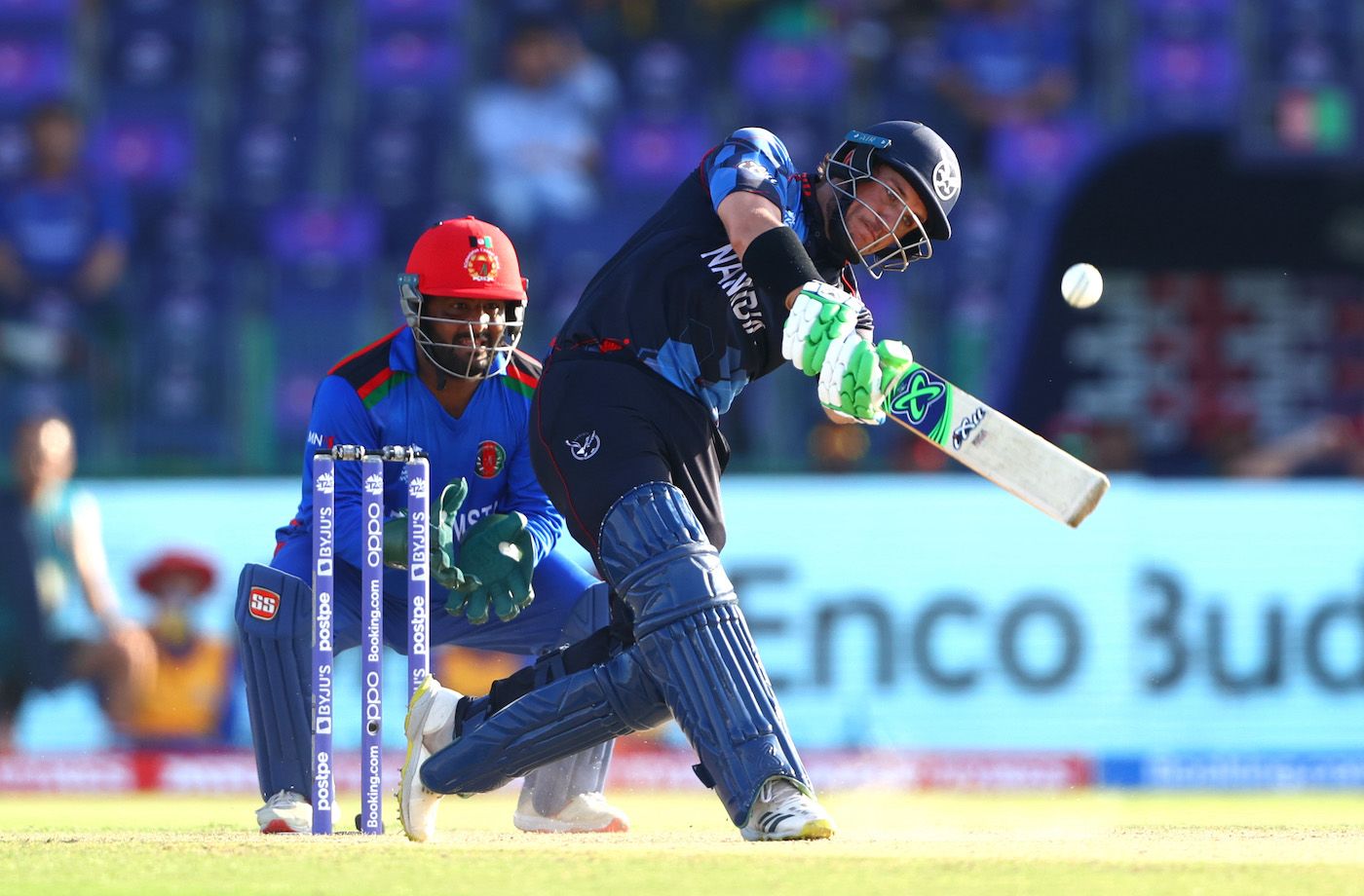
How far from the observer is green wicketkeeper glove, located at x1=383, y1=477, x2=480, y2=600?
4996 mm

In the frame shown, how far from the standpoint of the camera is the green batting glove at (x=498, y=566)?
5.12 meters

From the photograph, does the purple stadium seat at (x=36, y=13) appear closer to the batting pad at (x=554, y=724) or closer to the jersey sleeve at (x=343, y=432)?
the jersey sleeve at (x=343, y=432)

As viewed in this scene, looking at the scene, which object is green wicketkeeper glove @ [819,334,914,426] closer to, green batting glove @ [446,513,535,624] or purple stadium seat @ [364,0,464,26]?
green batting glove @ [446,513,535,624]

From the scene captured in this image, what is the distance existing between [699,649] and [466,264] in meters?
1.37

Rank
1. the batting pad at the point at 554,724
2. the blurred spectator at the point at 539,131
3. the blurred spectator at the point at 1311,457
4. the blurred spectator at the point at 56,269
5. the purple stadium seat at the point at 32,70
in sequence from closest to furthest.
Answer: the batting pad at the point at 554,724 → the blurred spectator at the point at 1311,457 → the blurred spectator at the point at 56,269 → the blurred spectator at the point at 539,131 → the purple stadium seat at the point at 32,70

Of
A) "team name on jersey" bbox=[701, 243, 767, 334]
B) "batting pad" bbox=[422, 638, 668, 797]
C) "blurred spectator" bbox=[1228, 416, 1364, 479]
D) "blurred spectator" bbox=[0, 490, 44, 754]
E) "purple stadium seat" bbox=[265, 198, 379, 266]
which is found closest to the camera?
"batting pad" bbox=[422, 638, 668, 797]

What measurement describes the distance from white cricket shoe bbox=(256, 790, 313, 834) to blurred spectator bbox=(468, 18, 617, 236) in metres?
6.79

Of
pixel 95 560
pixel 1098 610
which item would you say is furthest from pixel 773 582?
pixel 95 560

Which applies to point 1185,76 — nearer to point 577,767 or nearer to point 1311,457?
point 1311,457

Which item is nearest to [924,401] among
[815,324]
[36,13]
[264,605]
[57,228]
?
[815,324]

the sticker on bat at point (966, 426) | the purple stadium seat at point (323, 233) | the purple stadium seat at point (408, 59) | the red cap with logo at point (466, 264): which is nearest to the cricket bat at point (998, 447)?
the sticker on bat at point (966, 426)

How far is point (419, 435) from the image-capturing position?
17.4ft

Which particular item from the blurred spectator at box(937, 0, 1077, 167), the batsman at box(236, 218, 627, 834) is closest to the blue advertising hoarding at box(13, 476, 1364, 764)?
the batsman at box(236, 218, 627, 834)

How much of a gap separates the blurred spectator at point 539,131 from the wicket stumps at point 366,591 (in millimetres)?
6864
